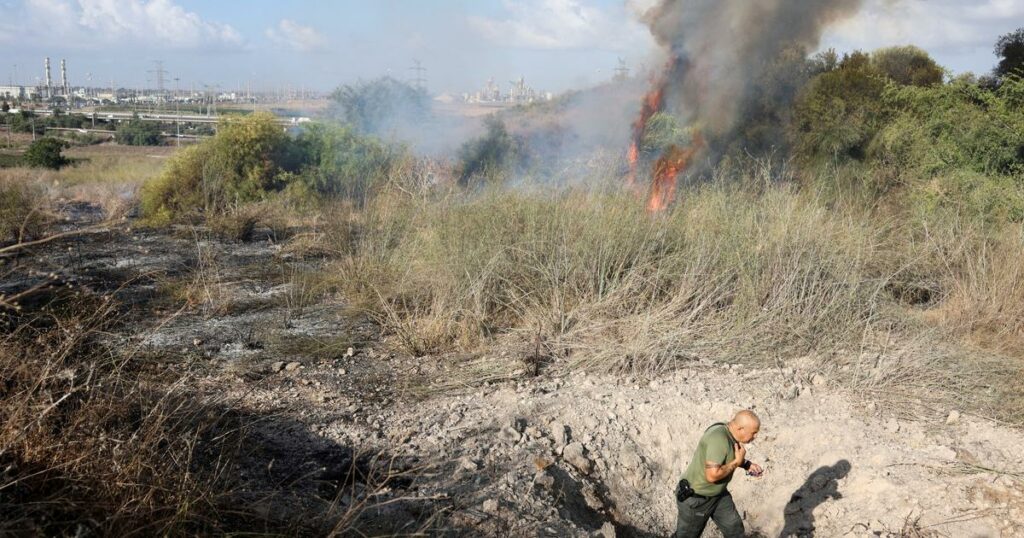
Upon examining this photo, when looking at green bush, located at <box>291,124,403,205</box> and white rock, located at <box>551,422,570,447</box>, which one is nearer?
white rock, located at <box>551,422,570,447</box>

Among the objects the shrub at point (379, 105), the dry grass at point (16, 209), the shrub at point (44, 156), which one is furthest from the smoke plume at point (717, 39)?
the shrub at point (44, 156)

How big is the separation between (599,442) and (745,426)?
1.33 meters

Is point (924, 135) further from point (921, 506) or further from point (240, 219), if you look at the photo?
point (240, 219)

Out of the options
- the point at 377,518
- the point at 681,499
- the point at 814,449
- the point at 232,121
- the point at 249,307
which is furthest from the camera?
the point at 232,121

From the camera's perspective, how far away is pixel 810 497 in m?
4.54

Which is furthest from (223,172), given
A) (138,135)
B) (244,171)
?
(138,135)

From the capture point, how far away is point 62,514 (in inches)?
99.5

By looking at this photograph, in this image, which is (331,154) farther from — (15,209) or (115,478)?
(115,478)

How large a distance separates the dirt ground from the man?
477 mm

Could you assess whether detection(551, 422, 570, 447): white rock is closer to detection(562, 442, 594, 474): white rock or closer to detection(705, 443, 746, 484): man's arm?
detection(562, 442, 594, 474): white rock

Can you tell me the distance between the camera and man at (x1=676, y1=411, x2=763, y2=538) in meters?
3.63

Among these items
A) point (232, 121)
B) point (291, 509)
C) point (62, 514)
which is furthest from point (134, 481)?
point (232, 121)

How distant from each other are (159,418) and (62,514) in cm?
55

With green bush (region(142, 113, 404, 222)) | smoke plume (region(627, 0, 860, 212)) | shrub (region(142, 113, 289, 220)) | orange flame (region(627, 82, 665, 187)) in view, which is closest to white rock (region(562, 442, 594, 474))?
smoke plume (region(627, 0, 860, 212))
